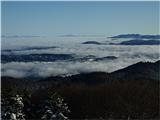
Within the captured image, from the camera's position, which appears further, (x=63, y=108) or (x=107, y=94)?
(x=107, y=94)

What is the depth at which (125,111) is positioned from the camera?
71125 millimetres

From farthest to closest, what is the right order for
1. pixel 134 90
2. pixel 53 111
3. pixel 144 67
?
pixel 144 67 < pixel 134 90 < pixel 53 111

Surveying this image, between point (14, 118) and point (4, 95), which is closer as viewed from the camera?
point (14, 118)

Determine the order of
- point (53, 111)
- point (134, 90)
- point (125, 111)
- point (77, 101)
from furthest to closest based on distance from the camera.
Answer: point (134, 90) → point (77, 101) → point (125, 111) → point (53, 111)

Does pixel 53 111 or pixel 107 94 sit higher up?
pixel 53 111

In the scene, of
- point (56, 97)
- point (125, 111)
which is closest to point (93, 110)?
point (125, 111)

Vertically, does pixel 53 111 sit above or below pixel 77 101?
above

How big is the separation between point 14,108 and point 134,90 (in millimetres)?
60312

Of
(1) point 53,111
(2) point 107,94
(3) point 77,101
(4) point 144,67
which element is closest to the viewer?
(1) point 53,111

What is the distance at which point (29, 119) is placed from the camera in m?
49.6

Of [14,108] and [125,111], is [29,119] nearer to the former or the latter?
[14,108]

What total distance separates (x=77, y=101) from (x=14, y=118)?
159ft

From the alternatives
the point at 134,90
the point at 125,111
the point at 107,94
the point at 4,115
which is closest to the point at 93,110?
the point at 125,111

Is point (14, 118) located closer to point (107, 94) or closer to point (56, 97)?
point (56, 97)
